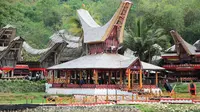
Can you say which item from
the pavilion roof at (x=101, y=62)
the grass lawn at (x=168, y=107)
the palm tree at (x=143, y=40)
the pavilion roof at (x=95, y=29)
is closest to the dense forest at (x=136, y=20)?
the palm tree at (x=143, y=40)

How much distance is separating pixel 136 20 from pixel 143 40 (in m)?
2.78

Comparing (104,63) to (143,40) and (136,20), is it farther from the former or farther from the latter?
(136,20)

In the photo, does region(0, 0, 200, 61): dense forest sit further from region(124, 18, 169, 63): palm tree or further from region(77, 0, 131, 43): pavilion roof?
region(77, 0, 131, 43): pavilion roof

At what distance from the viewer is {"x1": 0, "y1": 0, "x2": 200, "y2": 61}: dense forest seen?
5919 centimetres

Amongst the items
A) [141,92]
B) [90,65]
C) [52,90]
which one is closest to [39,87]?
[52,90]

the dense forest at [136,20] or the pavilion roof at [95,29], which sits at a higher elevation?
the dense forest at [136,20]

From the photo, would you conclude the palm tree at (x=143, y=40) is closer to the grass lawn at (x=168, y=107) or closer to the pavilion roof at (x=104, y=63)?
the pavilion roof at (x=104, y=63)

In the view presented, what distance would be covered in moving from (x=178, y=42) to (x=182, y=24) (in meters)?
13.1

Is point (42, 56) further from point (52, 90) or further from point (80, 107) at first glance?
point (80, 107)

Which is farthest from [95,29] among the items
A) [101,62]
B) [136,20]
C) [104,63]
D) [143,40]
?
[136,20]

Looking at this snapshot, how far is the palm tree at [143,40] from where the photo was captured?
5810 cm

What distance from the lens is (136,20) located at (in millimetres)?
59188

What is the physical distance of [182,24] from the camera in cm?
7062

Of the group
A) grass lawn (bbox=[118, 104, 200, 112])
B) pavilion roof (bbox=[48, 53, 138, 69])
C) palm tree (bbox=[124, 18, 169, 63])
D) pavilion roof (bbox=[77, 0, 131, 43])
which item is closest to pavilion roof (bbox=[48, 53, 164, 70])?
pavilion roof (bbox=[48, 53, 138, 69])
